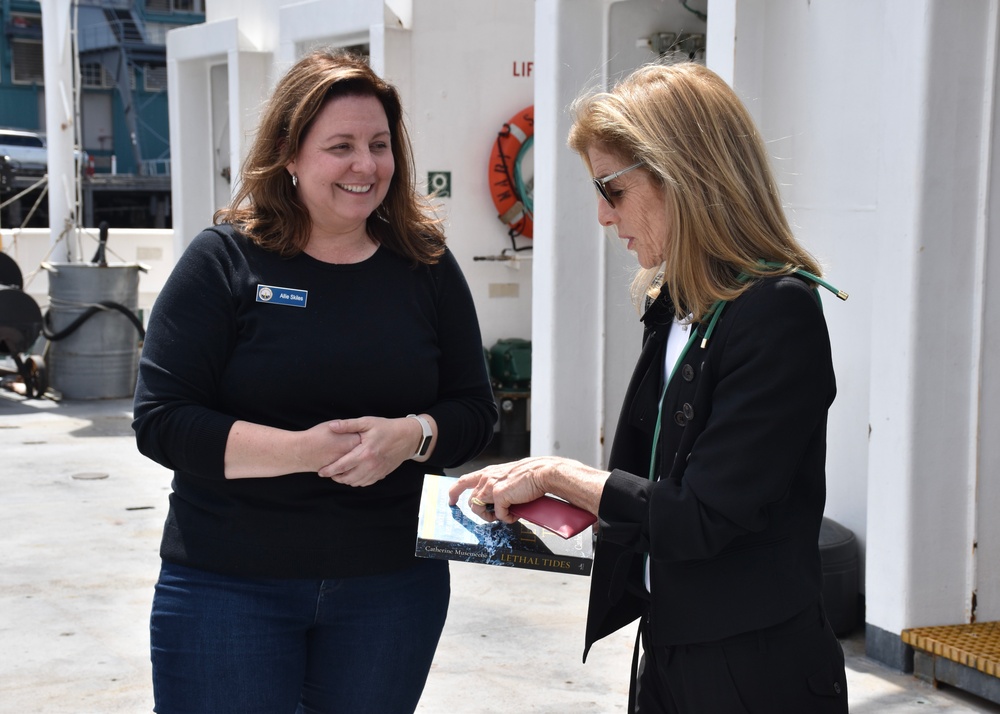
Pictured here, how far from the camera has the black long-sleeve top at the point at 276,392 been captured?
220 centimetres

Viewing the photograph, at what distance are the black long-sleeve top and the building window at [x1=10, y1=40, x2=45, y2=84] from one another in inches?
1817

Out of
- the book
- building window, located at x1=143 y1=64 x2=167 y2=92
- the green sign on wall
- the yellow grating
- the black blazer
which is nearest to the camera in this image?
the black blazer

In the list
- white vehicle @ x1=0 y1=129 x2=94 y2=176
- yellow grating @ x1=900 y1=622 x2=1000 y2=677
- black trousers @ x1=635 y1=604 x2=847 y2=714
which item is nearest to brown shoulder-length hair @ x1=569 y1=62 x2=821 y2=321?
black trousers @ x1=635 y1=604 x2=847 y2=714

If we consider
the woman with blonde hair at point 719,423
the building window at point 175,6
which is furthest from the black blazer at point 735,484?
the building window at point 175,6

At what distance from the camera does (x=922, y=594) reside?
4.17m

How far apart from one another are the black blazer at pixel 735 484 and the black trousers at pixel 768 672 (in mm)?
35

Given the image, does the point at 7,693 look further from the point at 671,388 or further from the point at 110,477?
the point at 110,477

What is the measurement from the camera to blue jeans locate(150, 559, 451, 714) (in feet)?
7.25

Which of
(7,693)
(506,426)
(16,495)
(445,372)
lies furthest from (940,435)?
(16,495)

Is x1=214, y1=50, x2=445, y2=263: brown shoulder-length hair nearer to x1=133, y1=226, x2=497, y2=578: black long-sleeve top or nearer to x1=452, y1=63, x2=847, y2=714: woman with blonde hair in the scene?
x1=133, y1=226, x2=497, y2=578: black long-sleeve top

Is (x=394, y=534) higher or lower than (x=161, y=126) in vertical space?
lower

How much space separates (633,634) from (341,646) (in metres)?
2.67

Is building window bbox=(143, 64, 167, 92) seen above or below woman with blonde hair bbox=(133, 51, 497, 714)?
above

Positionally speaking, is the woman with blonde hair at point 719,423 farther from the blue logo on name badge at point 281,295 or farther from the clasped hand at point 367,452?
the blue logo on name badge at point 281,295
